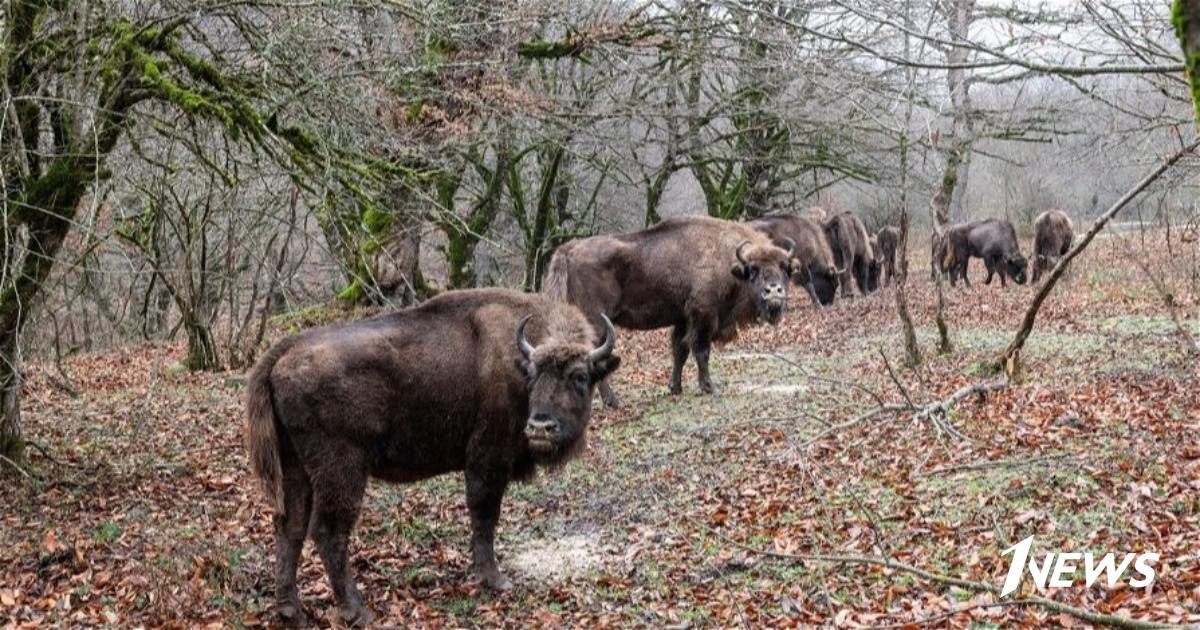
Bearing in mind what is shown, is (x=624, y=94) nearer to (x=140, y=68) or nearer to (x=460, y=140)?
(x=460, y=140)

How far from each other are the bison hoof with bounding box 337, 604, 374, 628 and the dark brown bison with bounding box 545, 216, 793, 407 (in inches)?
300

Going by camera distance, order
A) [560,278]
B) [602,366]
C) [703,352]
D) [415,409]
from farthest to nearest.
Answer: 1. [560,278]
2. [703,352]
3. [602,366]
4. [415,409]

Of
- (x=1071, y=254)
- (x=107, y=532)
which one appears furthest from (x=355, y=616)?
(x=1071, y=254)

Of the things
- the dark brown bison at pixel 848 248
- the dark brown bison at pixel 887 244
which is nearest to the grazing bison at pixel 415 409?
the dark brown bison at pixel 848 248

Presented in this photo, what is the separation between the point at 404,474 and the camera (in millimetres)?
8383

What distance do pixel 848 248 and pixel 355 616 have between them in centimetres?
2340

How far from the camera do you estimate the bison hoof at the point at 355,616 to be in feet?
24.6

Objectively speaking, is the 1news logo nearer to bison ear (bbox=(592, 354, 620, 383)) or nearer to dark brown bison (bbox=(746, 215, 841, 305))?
bison ear (bbox=(592, 354, 620, 383))

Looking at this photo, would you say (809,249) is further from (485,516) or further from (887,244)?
(485,516)

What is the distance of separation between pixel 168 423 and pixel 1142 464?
10530mm

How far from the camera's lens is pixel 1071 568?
6.62m

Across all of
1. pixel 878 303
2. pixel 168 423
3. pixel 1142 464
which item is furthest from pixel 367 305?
pixel 1142 464

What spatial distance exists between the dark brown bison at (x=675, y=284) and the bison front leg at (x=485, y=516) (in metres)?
6.57

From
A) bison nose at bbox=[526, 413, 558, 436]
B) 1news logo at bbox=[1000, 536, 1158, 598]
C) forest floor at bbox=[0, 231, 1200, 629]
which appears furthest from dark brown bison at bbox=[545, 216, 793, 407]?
1news logo at bbox=[1000, 536, 1158, 598]
